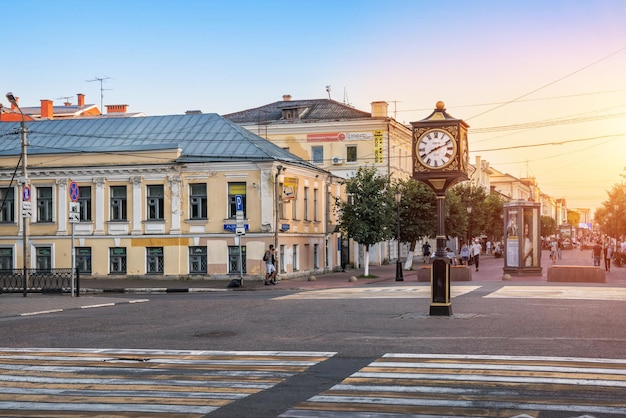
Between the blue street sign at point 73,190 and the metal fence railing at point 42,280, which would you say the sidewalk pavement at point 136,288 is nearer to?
the metal fence railing at point 42,280

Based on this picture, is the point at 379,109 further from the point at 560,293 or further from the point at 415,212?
the point at 560,293

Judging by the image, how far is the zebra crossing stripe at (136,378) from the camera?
9078mm

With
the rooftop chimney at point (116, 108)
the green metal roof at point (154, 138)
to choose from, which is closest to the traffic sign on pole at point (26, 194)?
the green metal roof at point (154, 138)

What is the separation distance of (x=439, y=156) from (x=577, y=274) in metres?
18.4

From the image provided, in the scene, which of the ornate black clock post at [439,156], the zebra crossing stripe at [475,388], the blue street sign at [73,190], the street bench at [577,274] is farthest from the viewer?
the street bench at [577,274]

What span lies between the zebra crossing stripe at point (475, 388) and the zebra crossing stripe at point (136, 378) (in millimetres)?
1144

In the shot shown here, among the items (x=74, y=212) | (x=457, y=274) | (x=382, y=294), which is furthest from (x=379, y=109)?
(x=74, y=212)

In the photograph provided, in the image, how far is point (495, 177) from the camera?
186 meters

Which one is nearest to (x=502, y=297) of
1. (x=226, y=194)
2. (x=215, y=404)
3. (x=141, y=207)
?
(x=215, y=404)

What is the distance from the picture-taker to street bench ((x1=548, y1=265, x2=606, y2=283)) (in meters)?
34.9

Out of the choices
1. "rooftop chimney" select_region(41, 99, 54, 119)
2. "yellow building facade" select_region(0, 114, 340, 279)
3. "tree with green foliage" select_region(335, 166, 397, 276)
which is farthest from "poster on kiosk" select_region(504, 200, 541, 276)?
"rooftop chimney" select_region(41, 99, 54, 119)

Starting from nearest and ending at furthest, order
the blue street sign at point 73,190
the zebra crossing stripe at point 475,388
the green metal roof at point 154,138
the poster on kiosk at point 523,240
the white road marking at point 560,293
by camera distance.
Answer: the zebra crossing stripe at point 475,388 → the white road marking at point 560,293 → the blue street sign at point 73,190 → the poster on kiosk at point 523,240 → the green metal roof at point 154,138

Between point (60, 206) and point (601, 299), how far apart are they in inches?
1214

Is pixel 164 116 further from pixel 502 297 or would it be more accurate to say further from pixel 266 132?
pixel 502 297
